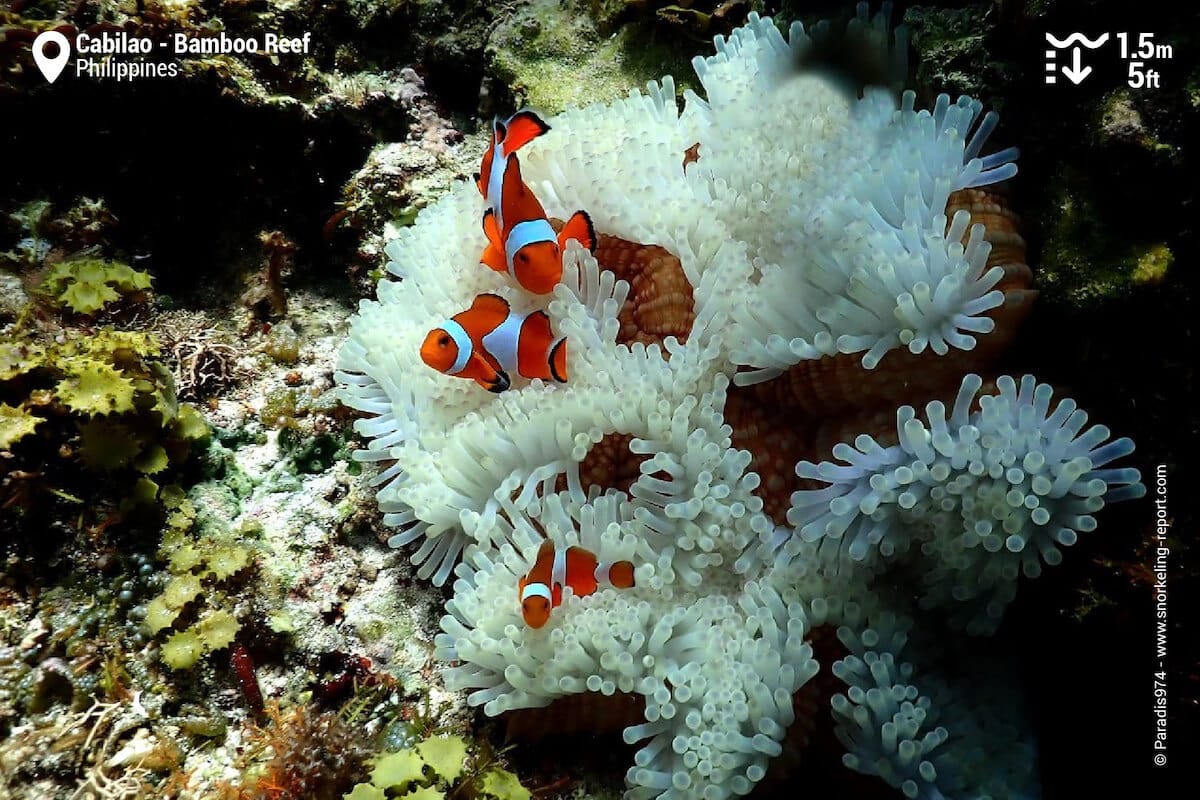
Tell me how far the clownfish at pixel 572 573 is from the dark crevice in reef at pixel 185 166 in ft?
6.18

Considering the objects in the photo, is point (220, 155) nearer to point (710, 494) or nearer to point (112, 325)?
point (112, 325)

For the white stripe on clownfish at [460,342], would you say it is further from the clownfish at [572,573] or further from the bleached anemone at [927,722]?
the bleached anemone at [927,722]

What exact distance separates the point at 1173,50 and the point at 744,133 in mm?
1027

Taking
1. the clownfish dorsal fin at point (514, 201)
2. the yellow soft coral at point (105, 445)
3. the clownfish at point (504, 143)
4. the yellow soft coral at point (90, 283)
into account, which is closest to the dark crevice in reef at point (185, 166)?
the yellow soft coral at point (90, 283)

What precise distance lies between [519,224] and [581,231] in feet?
0.62

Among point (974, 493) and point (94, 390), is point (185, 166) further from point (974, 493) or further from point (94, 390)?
point (974, 493)

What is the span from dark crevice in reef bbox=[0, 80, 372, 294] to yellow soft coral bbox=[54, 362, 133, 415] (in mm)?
781

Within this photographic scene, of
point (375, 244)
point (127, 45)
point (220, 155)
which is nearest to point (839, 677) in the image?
point (375, 244)

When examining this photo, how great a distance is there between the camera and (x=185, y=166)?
120 inches

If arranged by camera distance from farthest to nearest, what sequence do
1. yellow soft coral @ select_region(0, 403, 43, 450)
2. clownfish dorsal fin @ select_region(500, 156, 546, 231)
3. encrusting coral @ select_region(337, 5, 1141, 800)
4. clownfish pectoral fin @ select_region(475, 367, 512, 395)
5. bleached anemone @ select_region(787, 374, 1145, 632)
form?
clownfish dorsal fin @ select_region(500, 156, 546, 231), clownfish pectoral fin @ select_region(475, 367, 512, 395), yellow soft coral @ select_region(0, 403, 43, 450), encrusting coral @ select_region(337, 5, 1141, 800), bleached anemone @ select_region(787, 374, 1145, 632)

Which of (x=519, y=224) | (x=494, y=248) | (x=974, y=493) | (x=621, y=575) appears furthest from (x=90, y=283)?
(x=974, y=493)

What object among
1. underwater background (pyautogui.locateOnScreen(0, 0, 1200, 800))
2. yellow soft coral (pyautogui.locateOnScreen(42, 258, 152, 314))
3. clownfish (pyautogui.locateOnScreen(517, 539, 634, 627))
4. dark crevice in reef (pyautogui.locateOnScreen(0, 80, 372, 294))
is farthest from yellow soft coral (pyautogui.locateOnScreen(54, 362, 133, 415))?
clownfish (pyautogui.locateOnScreen(517, 539, 634, 627))

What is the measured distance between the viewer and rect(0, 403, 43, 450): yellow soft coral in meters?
2.11

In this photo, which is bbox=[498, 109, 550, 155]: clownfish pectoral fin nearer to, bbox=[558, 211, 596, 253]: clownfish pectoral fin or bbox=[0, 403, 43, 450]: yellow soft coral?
bbox=[558, 211, 596, 253]: clownfish pectoral fin
